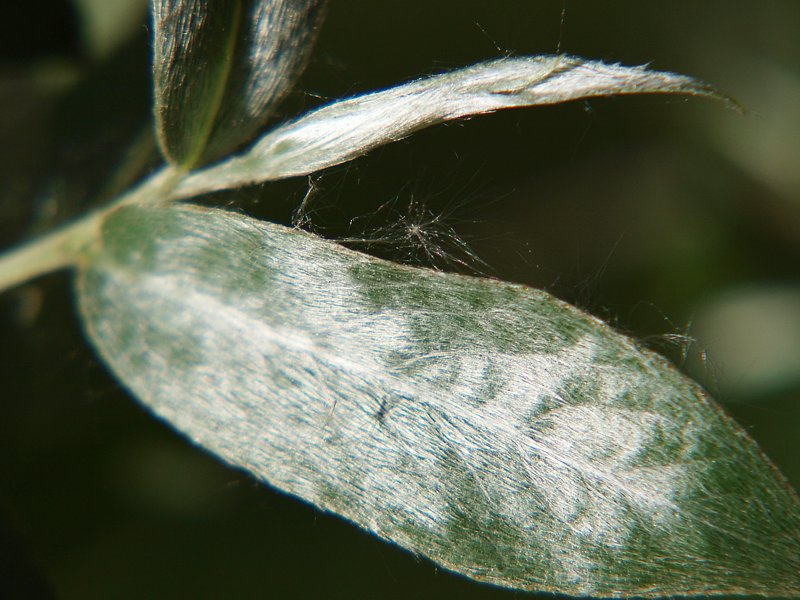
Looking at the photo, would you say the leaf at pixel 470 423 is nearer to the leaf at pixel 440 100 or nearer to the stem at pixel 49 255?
the leaf at pixel 440 100

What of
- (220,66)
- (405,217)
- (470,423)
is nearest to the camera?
(470,423)

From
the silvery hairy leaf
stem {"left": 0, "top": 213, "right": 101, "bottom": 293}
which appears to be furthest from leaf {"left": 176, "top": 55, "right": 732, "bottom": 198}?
stem {"left": 0, "top": 213, "right": 101, "bottom": 293}

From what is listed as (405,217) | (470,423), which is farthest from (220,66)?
(470,423)

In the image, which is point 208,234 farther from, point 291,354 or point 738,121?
point 738,121

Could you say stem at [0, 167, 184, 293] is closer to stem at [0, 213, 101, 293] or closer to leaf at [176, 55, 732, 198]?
stem at [0, 213, 101, 293]

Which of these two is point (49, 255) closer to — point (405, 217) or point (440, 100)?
point (405, 217)

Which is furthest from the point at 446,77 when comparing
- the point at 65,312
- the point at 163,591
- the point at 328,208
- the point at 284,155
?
the point at 163,591
